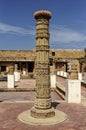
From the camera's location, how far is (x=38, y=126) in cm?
632

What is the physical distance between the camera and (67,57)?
37.8 meters

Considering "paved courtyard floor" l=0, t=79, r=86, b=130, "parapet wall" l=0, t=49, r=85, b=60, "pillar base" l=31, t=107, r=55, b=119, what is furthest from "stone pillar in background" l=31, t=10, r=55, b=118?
"parapet wall" l=0, t=49, r=85, b=60

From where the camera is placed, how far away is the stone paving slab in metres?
6.19

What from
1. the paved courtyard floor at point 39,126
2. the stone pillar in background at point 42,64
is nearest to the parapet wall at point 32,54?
the paved courtyard floor at point 39,126

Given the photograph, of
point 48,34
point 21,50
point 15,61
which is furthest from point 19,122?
point 21,50

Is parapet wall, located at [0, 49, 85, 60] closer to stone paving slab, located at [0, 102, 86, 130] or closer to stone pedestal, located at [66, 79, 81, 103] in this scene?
stone pedestal, located at [66, 79, 81, 103]

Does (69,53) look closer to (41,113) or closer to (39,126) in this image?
(41,113)

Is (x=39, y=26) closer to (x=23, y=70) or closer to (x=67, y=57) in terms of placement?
(x=23, y=70)

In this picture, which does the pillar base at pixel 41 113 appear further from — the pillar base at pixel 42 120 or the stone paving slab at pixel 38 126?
the stone paving slab at pixel 38 126

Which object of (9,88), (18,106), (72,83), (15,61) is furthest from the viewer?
(15,61)

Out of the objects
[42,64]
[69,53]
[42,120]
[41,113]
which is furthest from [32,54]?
[42,120]

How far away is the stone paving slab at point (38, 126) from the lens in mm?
6193

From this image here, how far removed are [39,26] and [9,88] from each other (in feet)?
30.6

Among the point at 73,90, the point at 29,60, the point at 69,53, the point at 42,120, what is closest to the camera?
the point at 42,120
